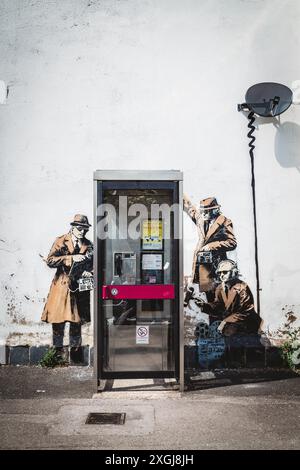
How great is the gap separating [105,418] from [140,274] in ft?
5.27

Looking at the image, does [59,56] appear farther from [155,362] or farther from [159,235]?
[155,362]

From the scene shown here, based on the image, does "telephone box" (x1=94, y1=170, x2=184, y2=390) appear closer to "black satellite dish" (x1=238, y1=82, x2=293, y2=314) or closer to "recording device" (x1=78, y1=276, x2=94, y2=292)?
"recording device" (x1=78, y1=276, x2=94, y2=292)

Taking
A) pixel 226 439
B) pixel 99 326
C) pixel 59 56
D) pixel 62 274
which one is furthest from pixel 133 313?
pixel 59 56

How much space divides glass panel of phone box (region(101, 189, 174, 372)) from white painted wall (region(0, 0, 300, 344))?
917 mm

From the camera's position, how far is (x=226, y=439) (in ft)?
12.1

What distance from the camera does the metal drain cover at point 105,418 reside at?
4.05m

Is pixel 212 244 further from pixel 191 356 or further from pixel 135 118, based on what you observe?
pixel 135 118

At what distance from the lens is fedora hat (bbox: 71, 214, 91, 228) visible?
19.6 feet

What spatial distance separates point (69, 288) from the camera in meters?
5.96

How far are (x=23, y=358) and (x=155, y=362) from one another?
1924mm

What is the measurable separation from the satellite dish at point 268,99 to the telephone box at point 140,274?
5.77 feet

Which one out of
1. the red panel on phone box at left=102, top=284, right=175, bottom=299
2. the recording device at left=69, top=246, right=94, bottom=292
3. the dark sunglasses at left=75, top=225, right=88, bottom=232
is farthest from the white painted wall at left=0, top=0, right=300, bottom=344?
the red panel on phone box at left=102, top=284, right=175, bottom=299

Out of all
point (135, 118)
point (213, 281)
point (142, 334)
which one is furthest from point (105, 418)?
point (135, 118)

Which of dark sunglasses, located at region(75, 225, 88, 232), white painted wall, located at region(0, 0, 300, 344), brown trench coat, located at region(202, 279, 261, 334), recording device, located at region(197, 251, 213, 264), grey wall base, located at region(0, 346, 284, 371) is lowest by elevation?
grey wall base, located at region(0, 346, 284, 371)
